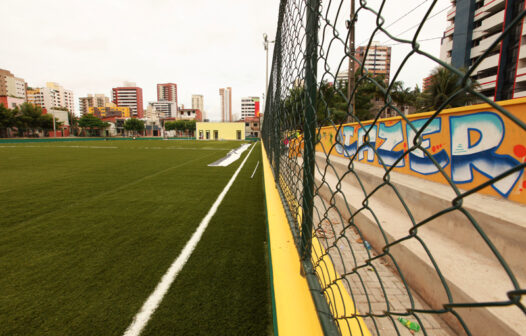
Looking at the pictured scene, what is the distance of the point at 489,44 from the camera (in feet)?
90.3

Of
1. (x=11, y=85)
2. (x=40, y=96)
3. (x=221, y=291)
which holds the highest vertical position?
(x=11, y=85)

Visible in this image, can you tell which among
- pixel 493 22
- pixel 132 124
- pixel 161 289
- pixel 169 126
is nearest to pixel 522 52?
pixel 493 22

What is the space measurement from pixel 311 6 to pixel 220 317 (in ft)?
7.53

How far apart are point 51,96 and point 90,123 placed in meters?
86.0

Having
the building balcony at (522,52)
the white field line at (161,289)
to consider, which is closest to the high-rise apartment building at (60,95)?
the white field line at (161,289)

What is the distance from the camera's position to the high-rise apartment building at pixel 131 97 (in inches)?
5340

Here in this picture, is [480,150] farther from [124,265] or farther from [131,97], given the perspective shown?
[131,97]

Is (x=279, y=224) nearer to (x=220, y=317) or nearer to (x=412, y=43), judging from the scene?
(x=220, y=317)

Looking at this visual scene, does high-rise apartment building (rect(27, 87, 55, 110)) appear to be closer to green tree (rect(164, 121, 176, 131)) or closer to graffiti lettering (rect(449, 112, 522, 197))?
green tree (rect(164, 121, 176, 131))

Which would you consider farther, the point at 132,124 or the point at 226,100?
the point at 226,100

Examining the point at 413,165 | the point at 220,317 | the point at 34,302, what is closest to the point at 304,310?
the point at 220,317

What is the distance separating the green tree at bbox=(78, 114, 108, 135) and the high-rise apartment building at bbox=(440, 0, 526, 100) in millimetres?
78781

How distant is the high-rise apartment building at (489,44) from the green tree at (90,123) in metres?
78.8

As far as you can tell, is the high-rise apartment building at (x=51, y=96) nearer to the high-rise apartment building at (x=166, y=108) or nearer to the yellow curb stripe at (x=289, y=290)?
the high-rise apartment building at (x=166, y=108)
